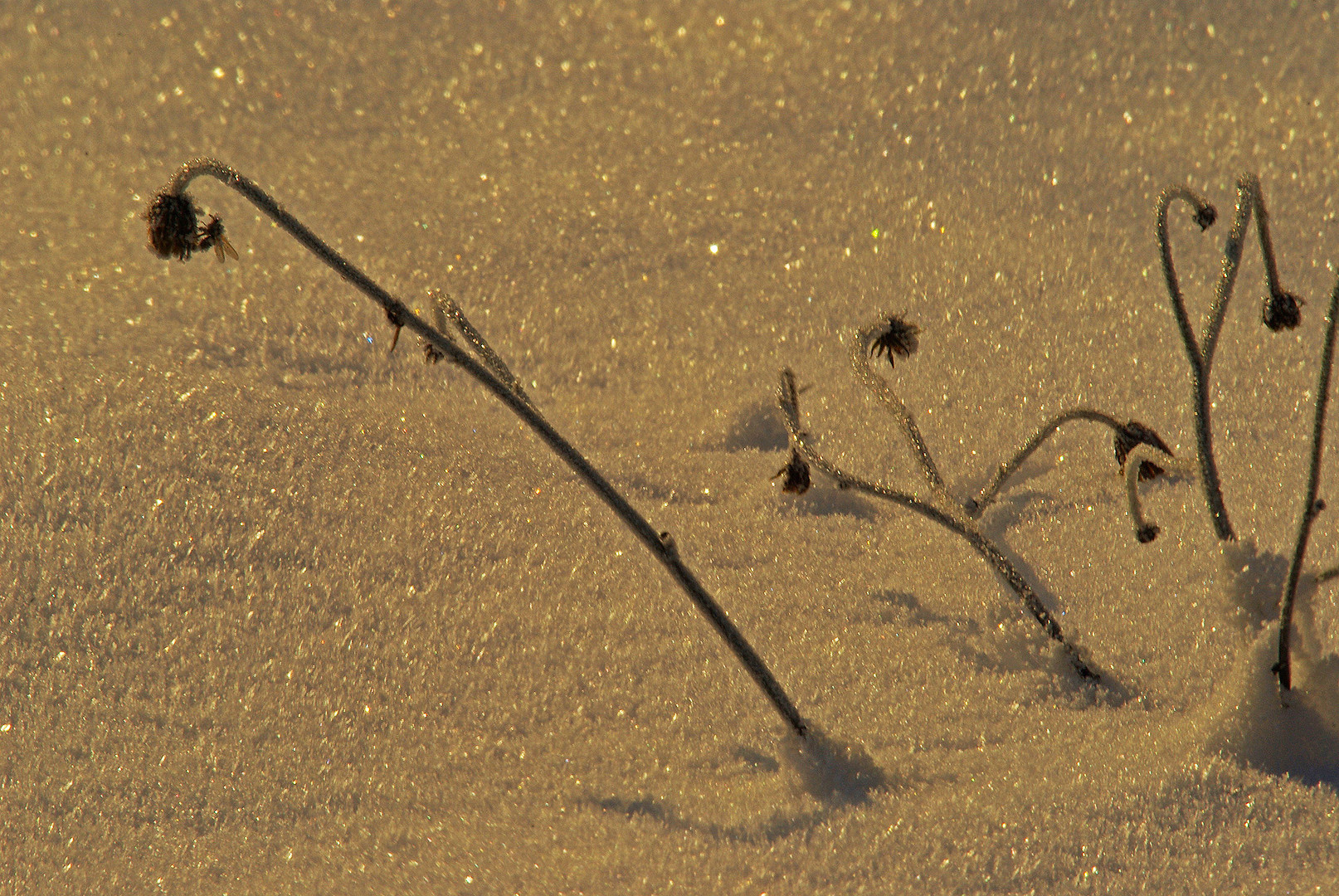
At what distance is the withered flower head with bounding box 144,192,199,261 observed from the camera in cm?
67

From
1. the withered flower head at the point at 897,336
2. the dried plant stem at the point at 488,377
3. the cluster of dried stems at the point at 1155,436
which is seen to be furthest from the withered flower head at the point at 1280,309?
the dried plant stem at the point at 488,377

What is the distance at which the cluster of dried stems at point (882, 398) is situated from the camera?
2.21ft

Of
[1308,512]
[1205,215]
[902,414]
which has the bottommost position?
[1308,512]

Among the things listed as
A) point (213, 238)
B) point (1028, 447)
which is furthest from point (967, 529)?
point (213, 238)

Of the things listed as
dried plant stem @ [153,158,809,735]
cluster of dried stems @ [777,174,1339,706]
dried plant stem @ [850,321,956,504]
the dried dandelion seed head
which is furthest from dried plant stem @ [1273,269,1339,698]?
the dried dandelion seed head

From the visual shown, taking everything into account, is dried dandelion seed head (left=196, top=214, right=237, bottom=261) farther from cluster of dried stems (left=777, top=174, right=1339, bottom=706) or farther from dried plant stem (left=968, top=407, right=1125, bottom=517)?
dried plant stem (left=968, top=407, right=1125, bottom=517)

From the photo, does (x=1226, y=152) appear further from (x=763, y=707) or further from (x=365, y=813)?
(x=365, y=813)

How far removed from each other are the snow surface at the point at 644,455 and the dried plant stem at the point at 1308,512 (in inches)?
0.8

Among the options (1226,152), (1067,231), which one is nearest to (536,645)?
(1067,231)

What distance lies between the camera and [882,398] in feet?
3.00

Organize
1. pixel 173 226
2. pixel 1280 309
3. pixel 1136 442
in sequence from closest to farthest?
1. pixel 173 226
2. pixel 1280 309
3. pixel 1136 442

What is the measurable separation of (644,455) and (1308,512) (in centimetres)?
63

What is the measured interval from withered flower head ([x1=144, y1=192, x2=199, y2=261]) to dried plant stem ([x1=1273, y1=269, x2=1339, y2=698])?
2.34 ft

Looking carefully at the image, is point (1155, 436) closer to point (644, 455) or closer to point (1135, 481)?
point (1135, 481)
